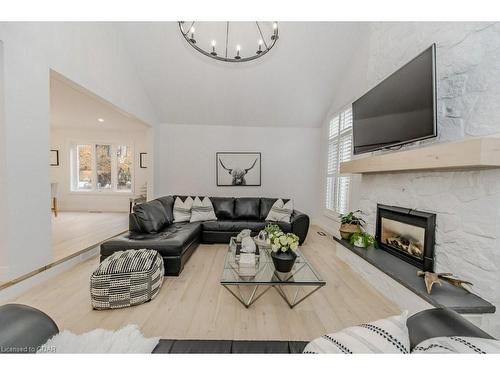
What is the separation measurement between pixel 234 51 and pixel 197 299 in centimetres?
384

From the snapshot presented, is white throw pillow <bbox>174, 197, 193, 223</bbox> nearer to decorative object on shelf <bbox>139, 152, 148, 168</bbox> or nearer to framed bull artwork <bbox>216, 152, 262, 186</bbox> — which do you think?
framed bull artwork <bbox>216, 152, 262, 186</bbox>

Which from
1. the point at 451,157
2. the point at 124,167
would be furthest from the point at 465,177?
the point at 124,167

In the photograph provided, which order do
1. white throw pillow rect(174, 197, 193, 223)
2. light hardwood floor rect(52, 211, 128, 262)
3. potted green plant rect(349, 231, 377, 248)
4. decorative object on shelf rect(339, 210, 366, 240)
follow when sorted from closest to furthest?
potted green plant rect(349, 231, 377, 248), decorative object on shelf rect(339, 210, 366, 240), light hardwood floor rect(52, 211, 128, 262), white throw pillow rect(174, 197, 193, 223)

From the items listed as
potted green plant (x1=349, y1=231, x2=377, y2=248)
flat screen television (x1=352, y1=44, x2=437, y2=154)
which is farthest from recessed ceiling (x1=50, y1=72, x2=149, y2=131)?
potted green plant (x1=349, y1=231, x2=377, y2=248)

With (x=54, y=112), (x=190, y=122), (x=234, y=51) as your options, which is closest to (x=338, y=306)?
(x=234, y=51)

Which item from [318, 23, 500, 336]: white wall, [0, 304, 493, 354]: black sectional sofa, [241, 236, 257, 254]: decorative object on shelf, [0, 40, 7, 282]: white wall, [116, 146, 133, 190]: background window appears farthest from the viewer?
[116, 146, 133, 190]: background window

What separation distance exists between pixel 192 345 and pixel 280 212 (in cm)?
305

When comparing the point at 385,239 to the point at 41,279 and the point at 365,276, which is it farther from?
the point at 41,279

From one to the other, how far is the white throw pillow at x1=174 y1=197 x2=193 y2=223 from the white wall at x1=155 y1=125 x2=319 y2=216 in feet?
4.12

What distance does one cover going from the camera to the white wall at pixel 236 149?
5.17m

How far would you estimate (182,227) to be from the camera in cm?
334

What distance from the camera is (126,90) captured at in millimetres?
3641

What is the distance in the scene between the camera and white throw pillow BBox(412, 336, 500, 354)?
551mm

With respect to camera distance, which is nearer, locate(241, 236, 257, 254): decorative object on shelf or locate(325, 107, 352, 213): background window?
locate(241, 236, 257, 254): decorative object on shelf
